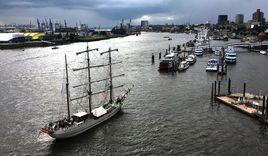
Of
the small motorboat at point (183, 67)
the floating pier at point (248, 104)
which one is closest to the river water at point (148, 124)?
the floating pier at point (248, 104)

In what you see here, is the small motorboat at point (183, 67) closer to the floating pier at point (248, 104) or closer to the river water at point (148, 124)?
the river water at point (148, 124)

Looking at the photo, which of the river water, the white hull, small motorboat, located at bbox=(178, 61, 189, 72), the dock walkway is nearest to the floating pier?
the dock walkway

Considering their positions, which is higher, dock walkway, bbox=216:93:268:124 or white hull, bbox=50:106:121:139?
dock walkway, bbox=216:93:268:124

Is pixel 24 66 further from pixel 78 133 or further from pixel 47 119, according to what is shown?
pixel 78 133

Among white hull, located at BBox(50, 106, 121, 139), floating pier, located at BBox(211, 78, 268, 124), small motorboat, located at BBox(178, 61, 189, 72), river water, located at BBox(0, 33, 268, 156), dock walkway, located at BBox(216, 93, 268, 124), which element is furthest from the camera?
small motorboat, located at BBox(178, 61, 189, 72)

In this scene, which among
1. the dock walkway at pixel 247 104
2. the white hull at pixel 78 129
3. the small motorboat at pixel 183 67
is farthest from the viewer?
the small motorboat at pixel 183 67

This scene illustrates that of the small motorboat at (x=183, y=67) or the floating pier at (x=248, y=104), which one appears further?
the small motorboat at (x=183, y=67)

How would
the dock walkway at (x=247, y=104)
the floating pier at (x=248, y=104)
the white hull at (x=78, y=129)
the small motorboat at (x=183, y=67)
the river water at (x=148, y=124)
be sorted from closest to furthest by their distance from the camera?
the river water at (x=148, y=124)
the white hull at (x=78, y=129)
the floating pier at (x=248, y=104)
the dock walkway at (x=247, y=104)
the small motorboat at (x=183, y=67)

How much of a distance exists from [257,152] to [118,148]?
14082mm

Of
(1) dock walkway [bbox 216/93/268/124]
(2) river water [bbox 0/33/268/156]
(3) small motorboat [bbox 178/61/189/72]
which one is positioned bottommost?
(2) river water [bbox 0/33/268/156]

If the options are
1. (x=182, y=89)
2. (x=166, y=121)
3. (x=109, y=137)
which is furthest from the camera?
(x=182, y=89)

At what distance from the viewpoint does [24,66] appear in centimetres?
9362

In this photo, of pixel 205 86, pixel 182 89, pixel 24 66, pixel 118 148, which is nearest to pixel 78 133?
pixel 118 148

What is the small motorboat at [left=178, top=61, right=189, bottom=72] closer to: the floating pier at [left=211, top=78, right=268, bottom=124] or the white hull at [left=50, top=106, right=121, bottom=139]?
the floating pier at [left=211, top=78, right=268, bottom=124]
